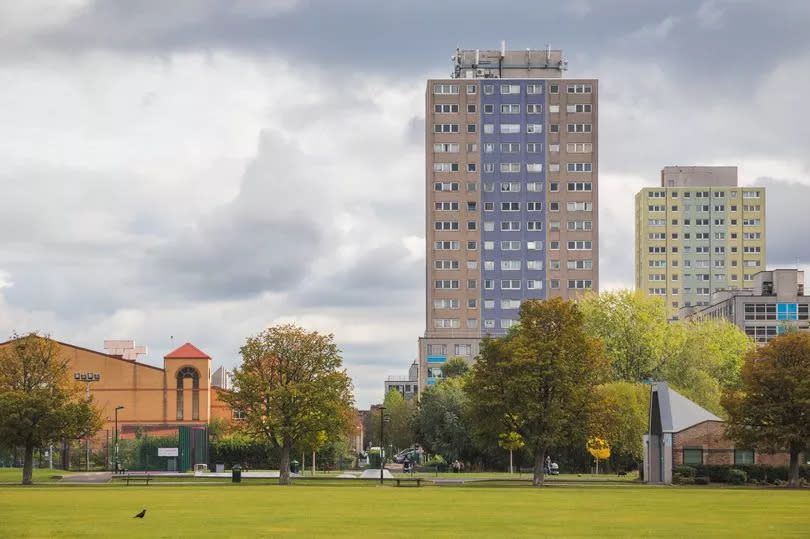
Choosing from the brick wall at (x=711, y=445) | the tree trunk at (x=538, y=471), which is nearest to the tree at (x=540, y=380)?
the tree trunk at (x=538, y=471)

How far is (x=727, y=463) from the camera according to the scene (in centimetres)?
9619

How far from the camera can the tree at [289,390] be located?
3789 inches

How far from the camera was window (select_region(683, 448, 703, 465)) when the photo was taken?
9625 cm

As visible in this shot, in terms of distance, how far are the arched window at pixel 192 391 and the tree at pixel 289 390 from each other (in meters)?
44.4

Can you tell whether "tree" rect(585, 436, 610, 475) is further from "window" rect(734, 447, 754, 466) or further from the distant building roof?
"window" rect(734, 447, 754, 466)

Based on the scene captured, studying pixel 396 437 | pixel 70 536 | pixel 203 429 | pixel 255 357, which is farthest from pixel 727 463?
pixel 396 437

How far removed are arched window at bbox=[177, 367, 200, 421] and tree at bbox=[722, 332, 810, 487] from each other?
70.7 metres

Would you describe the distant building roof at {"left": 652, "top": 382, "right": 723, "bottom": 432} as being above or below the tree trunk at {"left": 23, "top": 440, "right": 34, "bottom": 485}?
above

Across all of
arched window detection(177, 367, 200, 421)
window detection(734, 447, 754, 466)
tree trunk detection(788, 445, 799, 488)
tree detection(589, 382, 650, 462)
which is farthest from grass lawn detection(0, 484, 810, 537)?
arched window detection(177, 367, 200, 421)

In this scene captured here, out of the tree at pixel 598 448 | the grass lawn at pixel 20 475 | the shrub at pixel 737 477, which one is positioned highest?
the tree at pixel 598 448

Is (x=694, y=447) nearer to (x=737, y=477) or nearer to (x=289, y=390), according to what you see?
(x=737, y=477)

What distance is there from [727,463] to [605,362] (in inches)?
471

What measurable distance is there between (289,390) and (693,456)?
31410 millimetres

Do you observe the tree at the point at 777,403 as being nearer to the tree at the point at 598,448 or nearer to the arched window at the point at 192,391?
the tree at the point at 598,448
